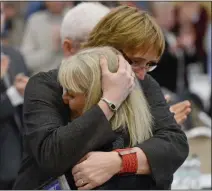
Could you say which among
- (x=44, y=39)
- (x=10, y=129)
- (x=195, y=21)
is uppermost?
(x=10, y=129)

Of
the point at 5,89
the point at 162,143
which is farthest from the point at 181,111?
the point at 5,89

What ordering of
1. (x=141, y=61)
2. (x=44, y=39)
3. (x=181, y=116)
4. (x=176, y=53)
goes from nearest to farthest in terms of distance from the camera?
(x=141, y=61) < (x=181, y=116) < (x=44, y=39) < (x=176, y=53)

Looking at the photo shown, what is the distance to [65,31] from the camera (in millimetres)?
3020

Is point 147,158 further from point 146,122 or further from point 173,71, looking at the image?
point 173,71

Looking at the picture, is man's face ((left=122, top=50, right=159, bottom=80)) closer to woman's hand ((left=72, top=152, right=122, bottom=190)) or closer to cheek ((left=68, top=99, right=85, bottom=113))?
cheek ((left=68, top=99, right=85, bottom=113))

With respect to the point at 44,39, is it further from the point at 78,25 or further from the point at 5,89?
the point at 78,25

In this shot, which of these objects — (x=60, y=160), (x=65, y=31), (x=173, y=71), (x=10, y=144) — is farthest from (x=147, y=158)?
(x=173, y=71)

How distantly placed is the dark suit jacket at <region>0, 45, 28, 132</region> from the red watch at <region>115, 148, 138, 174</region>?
4.88 feet

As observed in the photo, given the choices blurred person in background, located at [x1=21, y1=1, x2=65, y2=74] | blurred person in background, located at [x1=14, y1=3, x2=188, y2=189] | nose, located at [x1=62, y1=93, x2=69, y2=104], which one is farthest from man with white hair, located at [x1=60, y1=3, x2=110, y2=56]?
blurred person in background, located at [x1=21, y1=1, x2=65, y2=74]

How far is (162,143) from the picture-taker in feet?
7.21

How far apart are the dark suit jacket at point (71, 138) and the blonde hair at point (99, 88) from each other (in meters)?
0.04

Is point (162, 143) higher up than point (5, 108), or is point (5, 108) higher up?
point (162, 143)

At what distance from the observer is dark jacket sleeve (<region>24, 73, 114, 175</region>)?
2066mm

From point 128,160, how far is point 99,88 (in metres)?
0.24
